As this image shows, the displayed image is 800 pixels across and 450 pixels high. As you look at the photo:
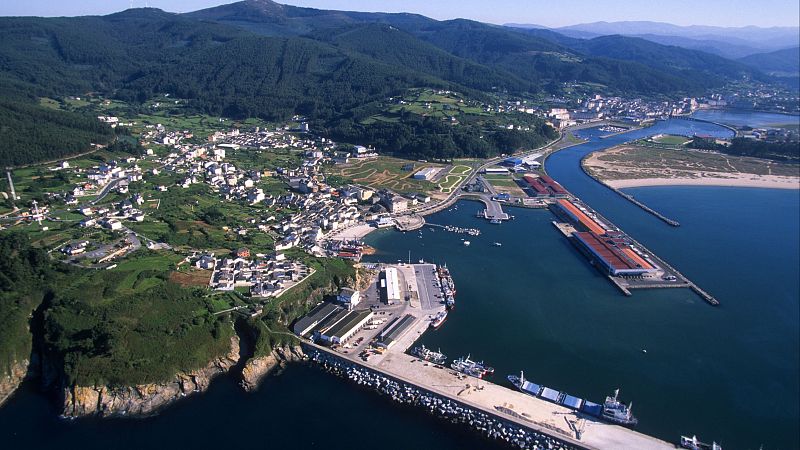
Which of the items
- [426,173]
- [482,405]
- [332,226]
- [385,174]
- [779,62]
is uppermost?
[779,62]

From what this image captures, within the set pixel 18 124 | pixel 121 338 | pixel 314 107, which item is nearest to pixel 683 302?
pixel 121 338

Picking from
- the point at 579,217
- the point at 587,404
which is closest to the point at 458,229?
the point at 579,217

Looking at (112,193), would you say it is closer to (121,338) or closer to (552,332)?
(121,338)

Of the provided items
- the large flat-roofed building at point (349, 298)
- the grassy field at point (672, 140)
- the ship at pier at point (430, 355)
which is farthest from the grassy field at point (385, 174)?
the grassy field at point (672, 140)

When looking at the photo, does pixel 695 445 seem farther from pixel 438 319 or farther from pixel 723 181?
pixel 723 181

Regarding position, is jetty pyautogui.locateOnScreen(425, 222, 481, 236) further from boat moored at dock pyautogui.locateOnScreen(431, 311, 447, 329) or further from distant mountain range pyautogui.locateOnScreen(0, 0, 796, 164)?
distant mountain range pyautogui.locateOnScreen(0, 0, 796, 164)

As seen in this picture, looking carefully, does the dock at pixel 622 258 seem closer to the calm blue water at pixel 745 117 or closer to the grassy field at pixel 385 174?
the grassy field at pixel 385 174
